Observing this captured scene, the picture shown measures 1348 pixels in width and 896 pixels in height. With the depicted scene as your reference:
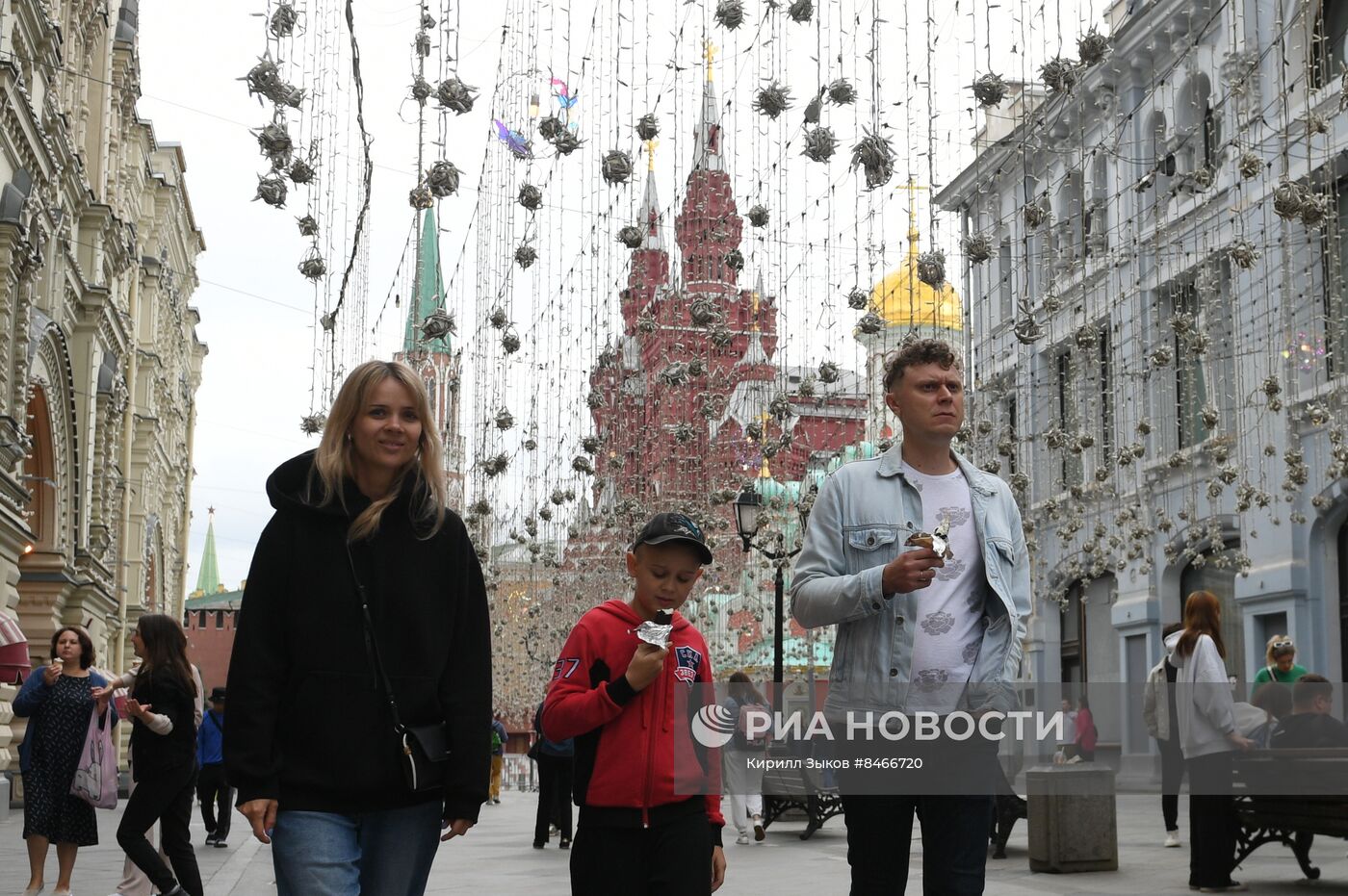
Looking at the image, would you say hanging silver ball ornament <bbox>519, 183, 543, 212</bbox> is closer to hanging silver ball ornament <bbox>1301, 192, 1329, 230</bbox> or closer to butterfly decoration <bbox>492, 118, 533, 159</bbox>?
butterfly decoration <bbox>492, 118, 533, 159</bbox>

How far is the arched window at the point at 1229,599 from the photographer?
93.6 ft

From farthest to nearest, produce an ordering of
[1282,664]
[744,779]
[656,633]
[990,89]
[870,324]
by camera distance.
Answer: [744,779] < [870,324] < [1282,664] < [990,89] < [656,633]

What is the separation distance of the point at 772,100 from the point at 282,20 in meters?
3.54

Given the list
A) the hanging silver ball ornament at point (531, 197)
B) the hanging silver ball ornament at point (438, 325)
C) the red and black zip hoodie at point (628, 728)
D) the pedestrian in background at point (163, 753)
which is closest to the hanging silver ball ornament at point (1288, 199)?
Result: the hanging silver ball ornament at point (531, 197)

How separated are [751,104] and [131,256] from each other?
1204 inches

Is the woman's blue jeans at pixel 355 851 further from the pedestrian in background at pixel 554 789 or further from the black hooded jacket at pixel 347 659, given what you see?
the pedestrian in background at pixel 554 789

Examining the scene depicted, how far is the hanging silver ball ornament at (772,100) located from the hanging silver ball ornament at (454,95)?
2.42 m

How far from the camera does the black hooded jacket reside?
419 cm

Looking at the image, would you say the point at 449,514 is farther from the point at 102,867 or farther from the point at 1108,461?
the point at 1108,461

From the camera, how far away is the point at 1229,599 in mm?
29688

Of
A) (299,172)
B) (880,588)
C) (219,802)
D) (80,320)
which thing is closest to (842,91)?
(299,172)

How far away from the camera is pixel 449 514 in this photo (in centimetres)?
457

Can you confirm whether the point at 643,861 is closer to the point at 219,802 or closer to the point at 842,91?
the point at 842,91

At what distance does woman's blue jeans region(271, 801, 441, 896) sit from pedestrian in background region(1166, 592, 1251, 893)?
23.0 ft
